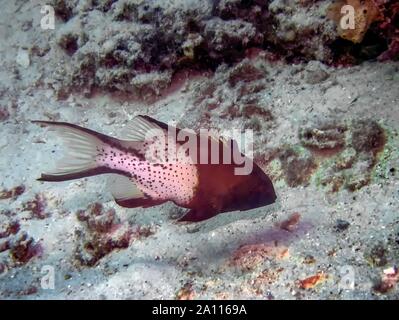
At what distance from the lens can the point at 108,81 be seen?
5.33 meters

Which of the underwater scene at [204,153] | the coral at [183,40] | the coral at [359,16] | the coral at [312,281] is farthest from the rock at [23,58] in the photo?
the coral at [312,281]

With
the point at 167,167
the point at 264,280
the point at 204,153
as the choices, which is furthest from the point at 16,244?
the point at 264,280

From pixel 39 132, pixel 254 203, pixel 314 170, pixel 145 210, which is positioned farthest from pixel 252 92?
pixel 39 132

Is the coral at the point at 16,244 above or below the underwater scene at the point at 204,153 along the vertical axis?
below

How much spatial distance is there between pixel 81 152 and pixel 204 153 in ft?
2.72

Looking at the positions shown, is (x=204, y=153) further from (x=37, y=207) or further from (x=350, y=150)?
(x=37, y=207)

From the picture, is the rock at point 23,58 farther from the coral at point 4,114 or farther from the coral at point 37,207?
the coral at point 37,207

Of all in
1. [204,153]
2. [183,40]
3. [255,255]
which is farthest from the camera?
[183,40]

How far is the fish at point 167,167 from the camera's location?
2.50m

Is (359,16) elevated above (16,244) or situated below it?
above

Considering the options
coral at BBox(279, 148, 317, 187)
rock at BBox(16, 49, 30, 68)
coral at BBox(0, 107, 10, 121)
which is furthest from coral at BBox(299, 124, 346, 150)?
rock at BBox(16, 49, 30, 68)

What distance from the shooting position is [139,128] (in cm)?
269

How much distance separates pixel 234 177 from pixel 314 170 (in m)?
1.29

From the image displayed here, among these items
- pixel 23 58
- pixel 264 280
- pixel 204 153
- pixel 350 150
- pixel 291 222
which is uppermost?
pixel 204 153
